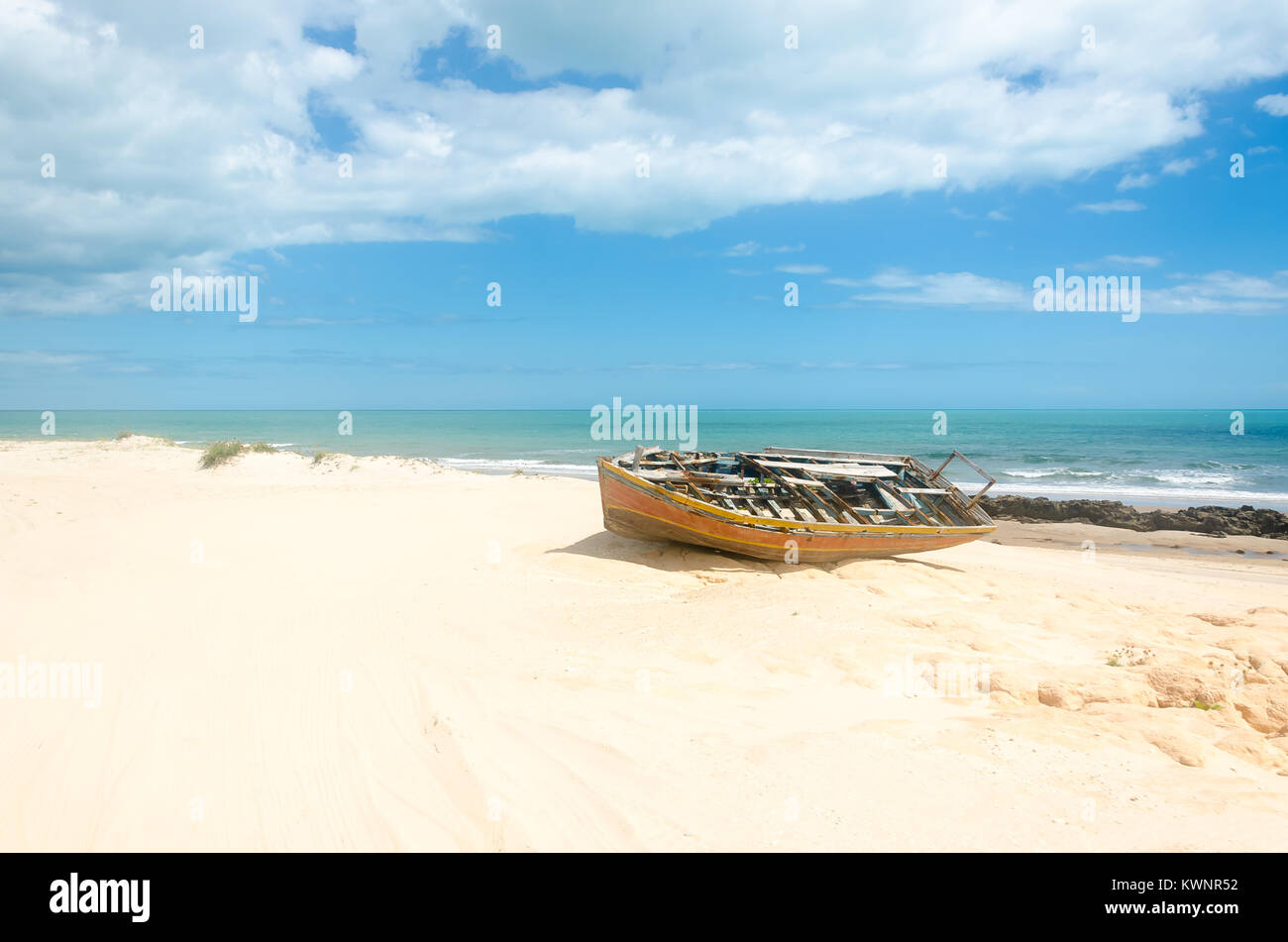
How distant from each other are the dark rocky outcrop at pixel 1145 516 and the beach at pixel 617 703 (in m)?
6.65

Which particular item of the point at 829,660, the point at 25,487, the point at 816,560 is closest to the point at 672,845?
the point at 829,660

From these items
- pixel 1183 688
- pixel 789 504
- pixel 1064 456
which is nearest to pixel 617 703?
pixel 1183 688

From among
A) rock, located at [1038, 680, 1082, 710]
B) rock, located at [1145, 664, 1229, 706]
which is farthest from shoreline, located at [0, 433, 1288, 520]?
rock, located at [1038, 680, 1082, 710]

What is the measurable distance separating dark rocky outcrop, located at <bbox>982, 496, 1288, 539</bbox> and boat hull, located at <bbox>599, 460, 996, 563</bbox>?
944 cm

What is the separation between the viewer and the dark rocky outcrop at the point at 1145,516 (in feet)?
54.2

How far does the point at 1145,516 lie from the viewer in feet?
59.3

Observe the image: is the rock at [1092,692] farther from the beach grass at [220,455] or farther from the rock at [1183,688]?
the beach grass at [220,455]

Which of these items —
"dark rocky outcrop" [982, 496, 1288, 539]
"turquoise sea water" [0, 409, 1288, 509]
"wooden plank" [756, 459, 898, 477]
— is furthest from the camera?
"turquoise sea water" [0, 409, 1288, 509]

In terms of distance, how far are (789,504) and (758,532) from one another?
1983 millimetres

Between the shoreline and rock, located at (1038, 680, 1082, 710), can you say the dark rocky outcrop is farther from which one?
rock, located at (1038, 680, 1082, 710)

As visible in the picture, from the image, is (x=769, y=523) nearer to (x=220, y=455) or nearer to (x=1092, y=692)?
(x=1092, y=692)

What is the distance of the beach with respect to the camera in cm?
388

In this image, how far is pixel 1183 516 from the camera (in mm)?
17547

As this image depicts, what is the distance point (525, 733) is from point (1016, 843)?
3.02m
